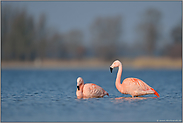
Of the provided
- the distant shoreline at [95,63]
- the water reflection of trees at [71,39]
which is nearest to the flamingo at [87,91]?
the distant shoreline at [95,63]

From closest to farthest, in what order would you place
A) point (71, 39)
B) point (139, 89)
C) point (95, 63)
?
point (139, 89) < point (95, 63) < point (71, 39)

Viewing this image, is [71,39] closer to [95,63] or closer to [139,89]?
[95,63]

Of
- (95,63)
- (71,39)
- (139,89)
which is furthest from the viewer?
(71,39)

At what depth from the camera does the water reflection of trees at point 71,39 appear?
48875mm

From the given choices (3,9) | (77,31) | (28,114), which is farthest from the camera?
(77,31)

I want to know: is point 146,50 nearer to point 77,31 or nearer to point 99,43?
point 99,43

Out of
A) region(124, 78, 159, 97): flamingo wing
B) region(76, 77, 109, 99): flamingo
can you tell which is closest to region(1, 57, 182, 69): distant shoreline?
region(124, 78, 159, 97): flamingo wing

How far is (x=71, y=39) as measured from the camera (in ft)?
197

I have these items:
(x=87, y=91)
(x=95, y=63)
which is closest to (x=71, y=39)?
(x=95, y=63)

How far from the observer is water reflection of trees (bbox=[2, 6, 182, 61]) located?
4888 centimetres

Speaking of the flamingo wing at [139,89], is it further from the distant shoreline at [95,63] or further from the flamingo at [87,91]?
the distant shoreline at [95,63]

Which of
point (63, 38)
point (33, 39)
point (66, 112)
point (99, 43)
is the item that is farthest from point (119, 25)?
point (66, 112)

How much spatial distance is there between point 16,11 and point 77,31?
532 inches

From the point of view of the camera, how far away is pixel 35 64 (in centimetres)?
5212
